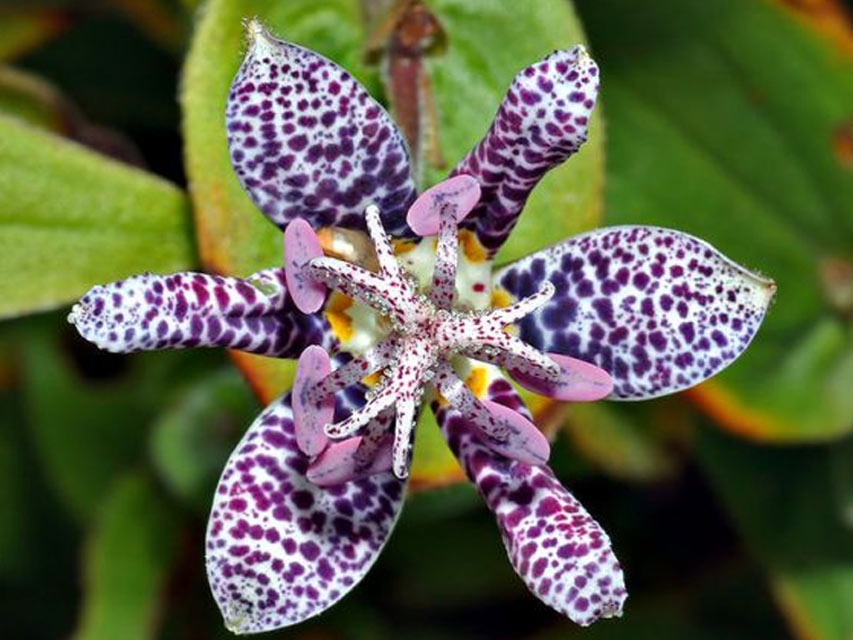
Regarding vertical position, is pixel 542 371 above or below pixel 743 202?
above

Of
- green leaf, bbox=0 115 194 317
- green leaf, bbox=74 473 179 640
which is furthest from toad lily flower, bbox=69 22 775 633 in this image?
green leaf, bbox=74 473 179 640

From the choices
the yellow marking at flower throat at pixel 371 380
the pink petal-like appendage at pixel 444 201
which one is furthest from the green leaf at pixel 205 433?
the pink petal-like appendage at pixel 444 201

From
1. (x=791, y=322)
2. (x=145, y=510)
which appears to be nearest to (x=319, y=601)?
(x=145, y=510)

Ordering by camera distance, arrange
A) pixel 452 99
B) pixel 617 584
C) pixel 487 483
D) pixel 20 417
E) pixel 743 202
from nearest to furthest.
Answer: pixel 617 584 < pixel 487 483 < pixel 452 99 < pixel 743 202 < pixel 20 417

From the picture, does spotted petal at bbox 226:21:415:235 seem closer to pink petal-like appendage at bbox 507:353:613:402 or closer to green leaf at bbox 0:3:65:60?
pink petal-like appendage at bbox 507:353:613:402

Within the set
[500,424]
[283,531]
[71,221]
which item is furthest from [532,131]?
[71,221]

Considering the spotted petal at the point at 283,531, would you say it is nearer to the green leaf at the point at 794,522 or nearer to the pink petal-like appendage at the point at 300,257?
the pink petal-like appendage at the point at 300,257

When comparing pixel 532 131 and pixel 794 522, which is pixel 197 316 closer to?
pixel 532 131

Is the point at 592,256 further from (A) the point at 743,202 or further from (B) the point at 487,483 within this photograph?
(A) the point at 743,202
